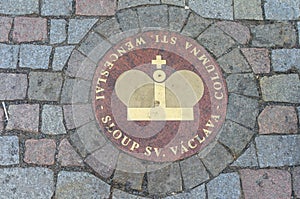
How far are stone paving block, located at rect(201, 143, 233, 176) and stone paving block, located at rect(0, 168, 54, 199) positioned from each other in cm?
109

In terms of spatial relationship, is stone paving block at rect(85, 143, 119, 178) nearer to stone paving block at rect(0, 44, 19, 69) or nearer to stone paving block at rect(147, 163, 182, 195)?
stone paving block at rect(147, 163, 182, 195)

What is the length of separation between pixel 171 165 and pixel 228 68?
88cm

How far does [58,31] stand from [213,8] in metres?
1.25

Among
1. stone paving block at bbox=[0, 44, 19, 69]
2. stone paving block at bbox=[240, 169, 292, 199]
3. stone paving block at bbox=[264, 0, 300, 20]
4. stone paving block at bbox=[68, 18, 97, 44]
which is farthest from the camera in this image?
stone paving block at bbox=[264, 0, 300, 20]

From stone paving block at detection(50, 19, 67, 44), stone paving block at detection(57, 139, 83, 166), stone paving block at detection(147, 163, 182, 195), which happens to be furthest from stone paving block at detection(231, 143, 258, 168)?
stone paving block at detection(50, 19, 67, 44)

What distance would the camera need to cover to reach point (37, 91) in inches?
128

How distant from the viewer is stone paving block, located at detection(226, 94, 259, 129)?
3268 millimetres

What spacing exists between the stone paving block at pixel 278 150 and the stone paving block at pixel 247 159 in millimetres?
36

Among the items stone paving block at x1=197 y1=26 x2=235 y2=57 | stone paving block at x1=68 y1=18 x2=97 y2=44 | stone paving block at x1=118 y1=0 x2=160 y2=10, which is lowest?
stone paving block at x1=197 y1=26 x2=235 y2=57

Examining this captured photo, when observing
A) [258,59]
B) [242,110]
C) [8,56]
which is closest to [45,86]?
[8,56]

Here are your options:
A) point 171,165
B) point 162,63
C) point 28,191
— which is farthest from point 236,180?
point 28,191

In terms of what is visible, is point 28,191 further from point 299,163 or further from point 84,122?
point 299,163

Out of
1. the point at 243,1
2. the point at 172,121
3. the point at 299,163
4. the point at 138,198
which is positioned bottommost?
the point at 138,198

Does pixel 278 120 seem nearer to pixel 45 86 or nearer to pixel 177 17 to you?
pixel 177 17
